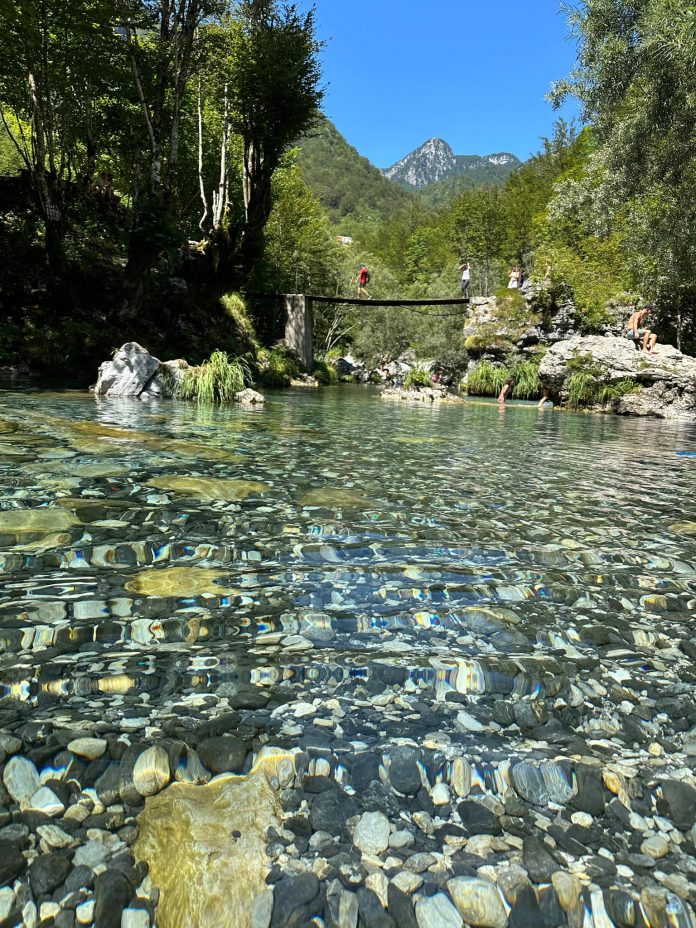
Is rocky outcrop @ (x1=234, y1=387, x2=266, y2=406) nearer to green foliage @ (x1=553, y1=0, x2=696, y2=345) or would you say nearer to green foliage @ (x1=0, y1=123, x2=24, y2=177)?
green foliage @ (x1=553, y1=0, x2=696, y2=345)

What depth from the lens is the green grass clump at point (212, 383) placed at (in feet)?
47.4

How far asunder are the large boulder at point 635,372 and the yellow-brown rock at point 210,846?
19.1 m

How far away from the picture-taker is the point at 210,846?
126 centimetres

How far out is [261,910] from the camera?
1.12m

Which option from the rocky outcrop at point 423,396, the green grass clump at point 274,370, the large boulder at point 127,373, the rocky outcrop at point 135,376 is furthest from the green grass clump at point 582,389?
the large boulder at point 127,373

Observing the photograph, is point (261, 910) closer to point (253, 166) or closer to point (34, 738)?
point (34, 738)

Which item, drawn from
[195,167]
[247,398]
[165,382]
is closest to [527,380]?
[247,398]

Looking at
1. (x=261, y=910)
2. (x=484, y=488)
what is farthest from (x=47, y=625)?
(x=484, y=488)

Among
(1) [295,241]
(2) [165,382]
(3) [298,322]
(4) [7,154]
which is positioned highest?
(4) [7,154]

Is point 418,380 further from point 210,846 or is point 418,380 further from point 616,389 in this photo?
point 210,846

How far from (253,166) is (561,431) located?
21.4 meters

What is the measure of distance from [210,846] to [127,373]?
14.4 meters

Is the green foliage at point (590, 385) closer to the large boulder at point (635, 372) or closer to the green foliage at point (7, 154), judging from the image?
the large boulder at point (635, 372)

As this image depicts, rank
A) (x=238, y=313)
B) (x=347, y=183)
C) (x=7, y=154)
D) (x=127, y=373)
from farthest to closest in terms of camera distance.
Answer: (x=347, y=183)
(x=7, y=154)
(x=238, y=313)
(x=127, y=373)
